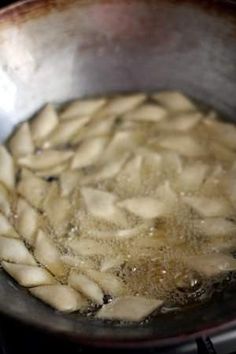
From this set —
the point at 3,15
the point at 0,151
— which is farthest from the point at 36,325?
the point at 3,15

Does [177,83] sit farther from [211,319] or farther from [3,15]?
[211,319]

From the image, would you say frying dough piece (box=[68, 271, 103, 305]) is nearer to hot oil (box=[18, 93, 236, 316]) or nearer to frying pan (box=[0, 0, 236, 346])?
hot oil (box=[18, 93, 236, 316])

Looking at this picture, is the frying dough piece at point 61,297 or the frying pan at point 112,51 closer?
the frying dough piece at point 61,297

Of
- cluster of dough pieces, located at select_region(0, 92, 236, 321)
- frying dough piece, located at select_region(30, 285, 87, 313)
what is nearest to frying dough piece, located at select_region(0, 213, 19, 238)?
cluster of dough pieces, located at select_region(0, 92, 236, 321)

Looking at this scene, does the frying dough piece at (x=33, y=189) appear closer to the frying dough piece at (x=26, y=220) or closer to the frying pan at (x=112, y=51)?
the frying dough piece at (x=26, y=220)

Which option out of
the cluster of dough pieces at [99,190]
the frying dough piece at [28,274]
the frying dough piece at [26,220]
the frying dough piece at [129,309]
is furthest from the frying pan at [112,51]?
the frying dough piece at [129,309]

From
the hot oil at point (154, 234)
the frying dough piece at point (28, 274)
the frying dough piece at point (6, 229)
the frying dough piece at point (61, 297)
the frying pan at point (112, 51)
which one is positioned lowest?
the hot oil at point (154, 234)
